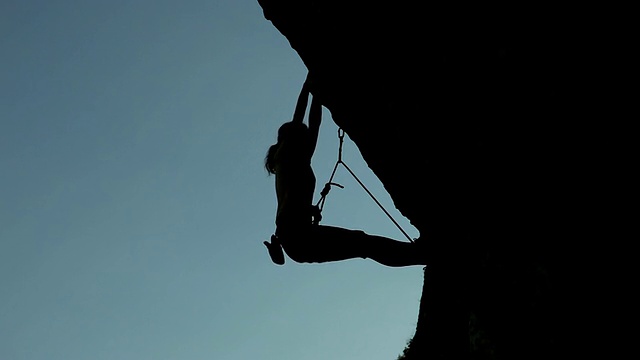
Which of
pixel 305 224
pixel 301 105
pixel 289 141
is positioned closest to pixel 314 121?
pixel 301 105

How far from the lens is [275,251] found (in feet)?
18.7

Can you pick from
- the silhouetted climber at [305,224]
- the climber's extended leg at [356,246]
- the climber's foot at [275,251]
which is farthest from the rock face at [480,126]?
the climber's foot at [275,251]

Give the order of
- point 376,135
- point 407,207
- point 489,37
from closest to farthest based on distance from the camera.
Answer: point 489,37 < point 376,135 < point 407,207

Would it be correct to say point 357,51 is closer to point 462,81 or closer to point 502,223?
point 462,81

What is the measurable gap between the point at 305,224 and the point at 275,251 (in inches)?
20.0

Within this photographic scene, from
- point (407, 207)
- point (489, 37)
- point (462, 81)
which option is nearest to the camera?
point (489, 37)

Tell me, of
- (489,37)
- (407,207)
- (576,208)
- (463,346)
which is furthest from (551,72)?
(463,346)

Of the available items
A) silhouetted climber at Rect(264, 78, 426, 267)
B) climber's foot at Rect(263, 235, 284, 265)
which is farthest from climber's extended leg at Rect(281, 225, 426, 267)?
climber's foot at Rect(263, 235, 284, 265)

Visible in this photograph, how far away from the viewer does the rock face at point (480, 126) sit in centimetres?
327

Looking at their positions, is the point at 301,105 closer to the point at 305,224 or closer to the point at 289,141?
the point at 289,141

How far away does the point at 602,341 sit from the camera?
3080mm

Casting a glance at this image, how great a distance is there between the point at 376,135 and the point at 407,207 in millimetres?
819

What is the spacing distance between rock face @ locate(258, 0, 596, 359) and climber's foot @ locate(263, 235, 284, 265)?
1464 millimetres

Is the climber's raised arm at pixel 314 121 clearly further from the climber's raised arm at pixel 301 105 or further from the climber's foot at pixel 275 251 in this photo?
the climber's foot at pixel 275 251
